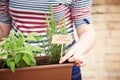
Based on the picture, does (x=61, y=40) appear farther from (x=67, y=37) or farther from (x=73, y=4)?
(x=73, y=4)

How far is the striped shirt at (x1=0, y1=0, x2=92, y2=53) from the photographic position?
1.33 m

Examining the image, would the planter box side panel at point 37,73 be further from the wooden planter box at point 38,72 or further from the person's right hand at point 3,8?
the person's right hand at point 3,8

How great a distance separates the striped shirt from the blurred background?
1.44 metres

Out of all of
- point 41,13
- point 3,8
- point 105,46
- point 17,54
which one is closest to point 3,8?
point 3,8

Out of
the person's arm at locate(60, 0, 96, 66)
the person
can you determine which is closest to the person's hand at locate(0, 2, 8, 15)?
the person

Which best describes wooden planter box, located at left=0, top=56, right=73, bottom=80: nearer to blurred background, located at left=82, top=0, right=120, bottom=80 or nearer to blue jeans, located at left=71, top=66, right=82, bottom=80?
blue jeans, located at left=71, top=66, right=82, bottom=80

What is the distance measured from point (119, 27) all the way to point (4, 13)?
1651 mm

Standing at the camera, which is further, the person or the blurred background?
the blurred background

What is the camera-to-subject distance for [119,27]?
286 cm

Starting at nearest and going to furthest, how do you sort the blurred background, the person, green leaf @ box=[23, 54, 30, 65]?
green leaf @ box=[23, 54, 30, 65] < the person < the blurred background

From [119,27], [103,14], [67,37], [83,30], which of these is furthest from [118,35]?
[67,37]

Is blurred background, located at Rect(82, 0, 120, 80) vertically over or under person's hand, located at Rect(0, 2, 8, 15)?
under

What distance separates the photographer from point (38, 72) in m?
0.99

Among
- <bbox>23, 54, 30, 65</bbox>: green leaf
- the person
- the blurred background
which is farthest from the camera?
the blurred background
